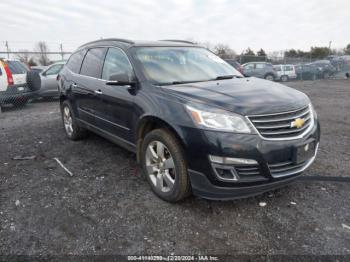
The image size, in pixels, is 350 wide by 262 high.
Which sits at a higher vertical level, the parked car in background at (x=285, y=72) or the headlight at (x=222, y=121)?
the parked car in background at (x=285, y=72)

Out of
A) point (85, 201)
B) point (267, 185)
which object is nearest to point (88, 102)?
point (85, 201)

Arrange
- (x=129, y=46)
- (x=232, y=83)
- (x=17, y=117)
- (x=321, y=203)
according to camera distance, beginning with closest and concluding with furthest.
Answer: (x=321, y=203)
(x=232, y=83)
(x=129, y=46)
(x=17, y=117)

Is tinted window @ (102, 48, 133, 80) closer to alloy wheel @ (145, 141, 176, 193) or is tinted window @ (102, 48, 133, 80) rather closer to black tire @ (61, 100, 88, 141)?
alloy wheel @ (145, 141, 176, 193)

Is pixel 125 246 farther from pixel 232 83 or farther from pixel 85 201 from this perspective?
pixel 232 83

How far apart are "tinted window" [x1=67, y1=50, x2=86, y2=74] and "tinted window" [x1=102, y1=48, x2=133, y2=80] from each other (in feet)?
3.47

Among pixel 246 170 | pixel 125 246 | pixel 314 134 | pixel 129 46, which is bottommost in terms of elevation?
pixel 125 246

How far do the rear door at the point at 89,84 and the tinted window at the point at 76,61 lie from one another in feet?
0.61

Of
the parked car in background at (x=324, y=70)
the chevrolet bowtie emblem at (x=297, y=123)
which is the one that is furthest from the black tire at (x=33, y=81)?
the parked car in background at (x=324, y=70)

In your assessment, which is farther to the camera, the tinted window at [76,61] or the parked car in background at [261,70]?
the parked car in background at [261,70]

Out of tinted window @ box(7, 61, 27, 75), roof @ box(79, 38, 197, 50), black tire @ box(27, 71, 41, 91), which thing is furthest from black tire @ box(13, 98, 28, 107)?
roof @ box(79, 38, 197, 50)

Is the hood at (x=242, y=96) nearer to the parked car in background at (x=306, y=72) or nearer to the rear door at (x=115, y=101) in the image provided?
the rear door at (x=115, y=101)

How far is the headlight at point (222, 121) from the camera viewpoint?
2609mm

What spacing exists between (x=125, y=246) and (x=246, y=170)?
127cm

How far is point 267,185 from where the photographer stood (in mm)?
2703
